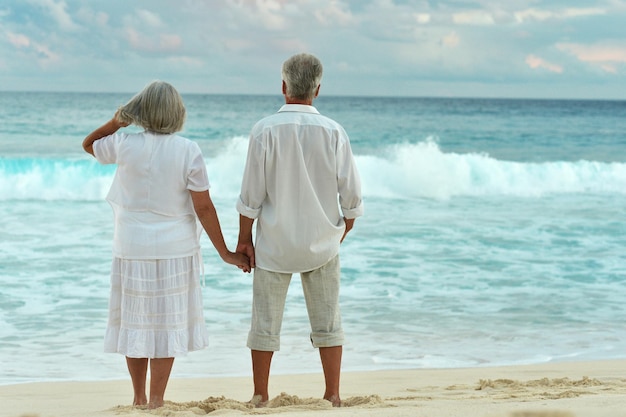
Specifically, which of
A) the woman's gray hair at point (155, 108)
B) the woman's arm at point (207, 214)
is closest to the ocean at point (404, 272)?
the woman's arm at point (207, 214)

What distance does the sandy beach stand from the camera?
9.87ft

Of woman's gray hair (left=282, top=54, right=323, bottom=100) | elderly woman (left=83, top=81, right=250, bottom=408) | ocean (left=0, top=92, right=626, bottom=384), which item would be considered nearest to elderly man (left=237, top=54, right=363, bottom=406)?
woman's gray hair (left=282, top=54, right=323, bottom=100)

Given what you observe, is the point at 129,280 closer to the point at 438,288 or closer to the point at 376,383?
the point at 376,383

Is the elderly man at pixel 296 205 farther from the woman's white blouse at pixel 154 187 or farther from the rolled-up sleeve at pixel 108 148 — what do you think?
the rolled-up sleeve at pixel 108 148

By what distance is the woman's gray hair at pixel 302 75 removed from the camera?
344 centimetres

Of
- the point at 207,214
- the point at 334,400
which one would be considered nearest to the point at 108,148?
the point at 207,214

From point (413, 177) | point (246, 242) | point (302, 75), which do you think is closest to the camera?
point (302, 75)

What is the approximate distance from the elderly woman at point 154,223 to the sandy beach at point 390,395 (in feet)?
1.16

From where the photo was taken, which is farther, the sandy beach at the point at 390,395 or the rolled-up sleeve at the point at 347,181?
the rolled-up sleeve at the point at 347,181

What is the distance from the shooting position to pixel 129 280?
340 centimetres

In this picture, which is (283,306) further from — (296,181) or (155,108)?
(155,108)

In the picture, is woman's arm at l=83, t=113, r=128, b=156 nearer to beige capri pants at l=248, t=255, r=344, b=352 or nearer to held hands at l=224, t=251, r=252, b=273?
held hands at l=224, t=251, r=252, b=273

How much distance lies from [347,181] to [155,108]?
879mm

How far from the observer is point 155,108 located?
333 centimetres
